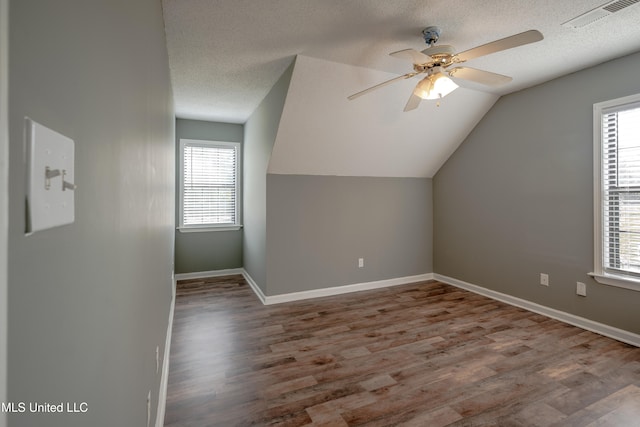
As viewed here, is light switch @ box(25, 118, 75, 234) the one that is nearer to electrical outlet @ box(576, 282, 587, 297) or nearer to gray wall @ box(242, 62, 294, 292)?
gray wall @ box(242, 62, 294, 292)

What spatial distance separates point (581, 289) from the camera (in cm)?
311

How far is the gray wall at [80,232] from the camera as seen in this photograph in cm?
34

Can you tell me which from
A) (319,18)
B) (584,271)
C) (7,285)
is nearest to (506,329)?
(584,271)

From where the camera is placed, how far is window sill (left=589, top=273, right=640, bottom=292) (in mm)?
2725

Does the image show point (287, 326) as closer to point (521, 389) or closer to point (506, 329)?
point (521, 389)

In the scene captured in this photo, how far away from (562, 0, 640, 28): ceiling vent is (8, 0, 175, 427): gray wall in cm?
290

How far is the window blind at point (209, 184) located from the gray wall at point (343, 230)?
1.67 m

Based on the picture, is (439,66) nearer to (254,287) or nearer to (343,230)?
(343,230)

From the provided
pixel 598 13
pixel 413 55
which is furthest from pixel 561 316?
pixel 413 55

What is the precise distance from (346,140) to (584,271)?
2892 mm

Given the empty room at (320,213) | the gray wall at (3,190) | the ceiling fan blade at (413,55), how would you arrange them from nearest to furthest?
1. the gray wall at (3,190)
2. the empty room at (320,213)
3. the ceiling fan blade at (413,55)

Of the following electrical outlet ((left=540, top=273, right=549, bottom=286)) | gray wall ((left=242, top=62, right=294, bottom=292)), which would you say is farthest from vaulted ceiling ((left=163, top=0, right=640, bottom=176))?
electrical outlet ((left=540, top=273, right=549, bottom=286))

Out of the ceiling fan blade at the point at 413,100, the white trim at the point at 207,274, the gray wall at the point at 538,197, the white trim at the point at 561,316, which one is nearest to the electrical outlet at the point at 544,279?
the gray wall at the point at 538,197

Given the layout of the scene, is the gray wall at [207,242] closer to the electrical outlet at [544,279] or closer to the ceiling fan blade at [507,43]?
the ceiling fan blade at [507,43]
